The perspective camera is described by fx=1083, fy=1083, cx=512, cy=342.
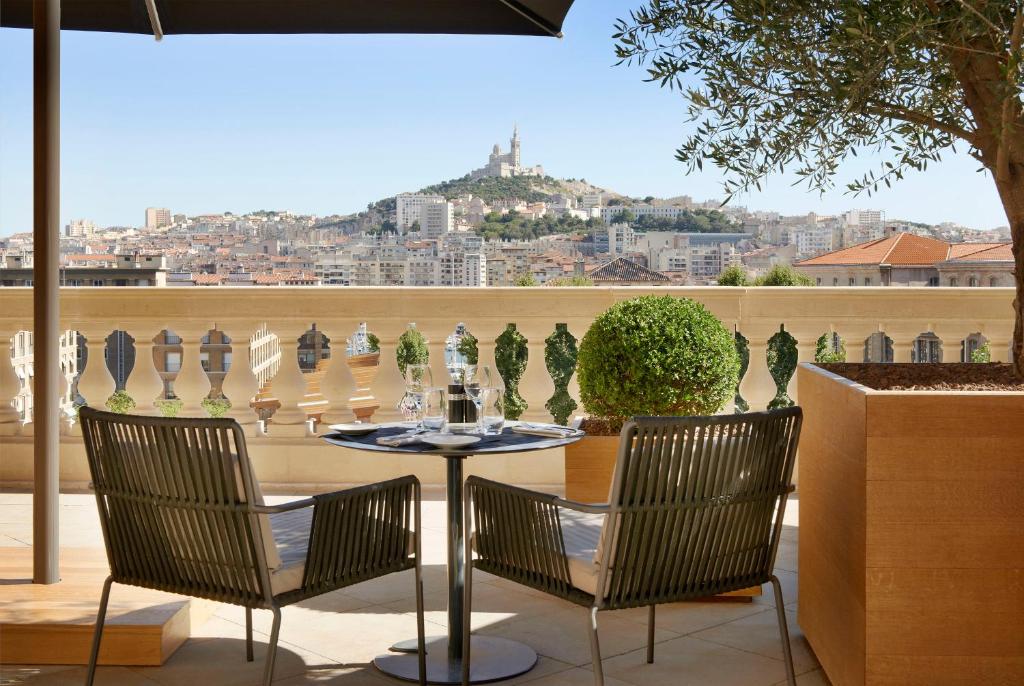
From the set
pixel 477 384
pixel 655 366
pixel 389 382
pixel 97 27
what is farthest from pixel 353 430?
pixel 389 382

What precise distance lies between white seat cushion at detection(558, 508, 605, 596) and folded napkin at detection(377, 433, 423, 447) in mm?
432

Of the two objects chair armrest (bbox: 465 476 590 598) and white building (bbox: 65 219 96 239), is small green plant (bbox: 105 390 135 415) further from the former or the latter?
white building (bbox: 65 219 96 239)

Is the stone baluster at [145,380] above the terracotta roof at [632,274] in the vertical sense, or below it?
below

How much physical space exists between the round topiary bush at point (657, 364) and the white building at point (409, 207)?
73.0 feet

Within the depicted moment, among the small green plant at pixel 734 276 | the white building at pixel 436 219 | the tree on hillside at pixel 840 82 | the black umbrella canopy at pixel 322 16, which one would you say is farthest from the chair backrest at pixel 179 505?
the white building at pixel 436 219

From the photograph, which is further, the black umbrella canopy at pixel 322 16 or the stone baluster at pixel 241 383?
the stone baluster at pixel 241 383

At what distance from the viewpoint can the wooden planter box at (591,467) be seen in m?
3.53

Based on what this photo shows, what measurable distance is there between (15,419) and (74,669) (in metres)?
2.68

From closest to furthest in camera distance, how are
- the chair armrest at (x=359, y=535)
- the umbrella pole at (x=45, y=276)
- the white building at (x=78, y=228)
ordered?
the chair armrest at (x=359, y=535)
the umbrella pole at (x=45, y=276)
the white building at (x=78, y=228)

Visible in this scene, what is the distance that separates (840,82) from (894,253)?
8.41m

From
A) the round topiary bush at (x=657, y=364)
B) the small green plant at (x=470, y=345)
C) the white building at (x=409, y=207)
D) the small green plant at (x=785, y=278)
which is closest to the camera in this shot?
the round topiary bush at (x=657, y=364)

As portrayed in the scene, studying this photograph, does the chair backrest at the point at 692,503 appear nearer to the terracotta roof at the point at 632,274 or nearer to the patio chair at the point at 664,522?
the patio chair at the point at 664,522

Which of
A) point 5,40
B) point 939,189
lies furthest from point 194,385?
point 939,189

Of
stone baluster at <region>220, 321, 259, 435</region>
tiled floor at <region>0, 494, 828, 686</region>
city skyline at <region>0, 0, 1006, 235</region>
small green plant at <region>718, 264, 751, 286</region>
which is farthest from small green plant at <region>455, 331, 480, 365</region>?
city skyline at <region>0, 0, 1006, 235</region>
